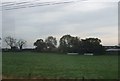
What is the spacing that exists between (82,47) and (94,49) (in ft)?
6.96

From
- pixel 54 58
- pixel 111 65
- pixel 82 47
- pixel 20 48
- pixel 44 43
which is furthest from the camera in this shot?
pixel 54 58

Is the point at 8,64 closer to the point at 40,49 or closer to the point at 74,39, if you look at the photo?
the point at 40,49

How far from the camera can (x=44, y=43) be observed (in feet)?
53.9

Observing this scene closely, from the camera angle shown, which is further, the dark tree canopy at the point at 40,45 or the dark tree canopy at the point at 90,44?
the dark tree canopy at the point at 90,44

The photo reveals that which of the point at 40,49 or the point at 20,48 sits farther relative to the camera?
the point at 40,49

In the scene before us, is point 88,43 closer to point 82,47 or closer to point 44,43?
point 82,47

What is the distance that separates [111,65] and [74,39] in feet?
11.9

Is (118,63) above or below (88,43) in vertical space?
below

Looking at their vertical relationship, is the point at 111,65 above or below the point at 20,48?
below

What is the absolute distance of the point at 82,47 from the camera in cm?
1778

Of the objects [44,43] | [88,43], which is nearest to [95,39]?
[88,43]

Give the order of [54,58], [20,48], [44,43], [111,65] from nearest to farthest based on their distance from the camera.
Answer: [20,48] < [44,43] < [111,65] < [54,58]

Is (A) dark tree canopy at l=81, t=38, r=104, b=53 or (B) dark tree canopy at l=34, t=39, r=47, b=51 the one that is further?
(A) dark tree canopy at l=81, t=38, r=104, b=53

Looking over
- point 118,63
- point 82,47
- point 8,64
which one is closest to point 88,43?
point 82,47
